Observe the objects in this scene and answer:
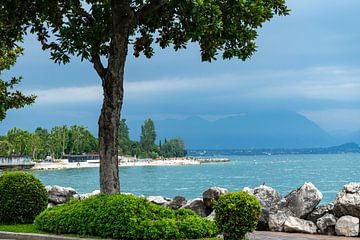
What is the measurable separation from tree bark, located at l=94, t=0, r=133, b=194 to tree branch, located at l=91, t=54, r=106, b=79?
330 millimetres

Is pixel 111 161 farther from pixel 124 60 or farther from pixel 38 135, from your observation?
pixel 38 135

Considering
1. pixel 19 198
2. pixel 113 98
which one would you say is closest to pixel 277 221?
pixel 113 98

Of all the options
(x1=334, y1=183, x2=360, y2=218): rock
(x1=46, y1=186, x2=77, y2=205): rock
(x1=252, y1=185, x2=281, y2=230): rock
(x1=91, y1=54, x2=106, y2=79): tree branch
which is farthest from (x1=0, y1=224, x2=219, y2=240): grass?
(x1=334, y1=183, x2=360, y2=218): rock

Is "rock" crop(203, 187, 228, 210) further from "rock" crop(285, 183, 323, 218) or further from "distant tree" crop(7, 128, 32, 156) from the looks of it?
"distant tree" crop(7, 128, 32, 156)

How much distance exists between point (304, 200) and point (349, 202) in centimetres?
140

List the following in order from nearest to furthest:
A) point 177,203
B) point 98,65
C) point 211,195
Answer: point 98,65
point 211,195
point 177,203

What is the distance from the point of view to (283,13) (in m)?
16.6

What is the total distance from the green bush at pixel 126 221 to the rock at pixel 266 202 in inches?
102

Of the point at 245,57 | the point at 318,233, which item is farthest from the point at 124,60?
the point at 318,233

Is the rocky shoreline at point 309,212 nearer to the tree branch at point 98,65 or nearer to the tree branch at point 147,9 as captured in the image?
the tree branch at point 98,65

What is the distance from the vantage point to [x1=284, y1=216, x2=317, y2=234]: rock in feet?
54.3

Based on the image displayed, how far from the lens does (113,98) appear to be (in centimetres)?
1614

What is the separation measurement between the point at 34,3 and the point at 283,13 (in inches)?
260

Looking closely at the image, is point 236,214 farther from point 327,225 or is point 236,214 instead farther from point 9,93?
point 9,93
